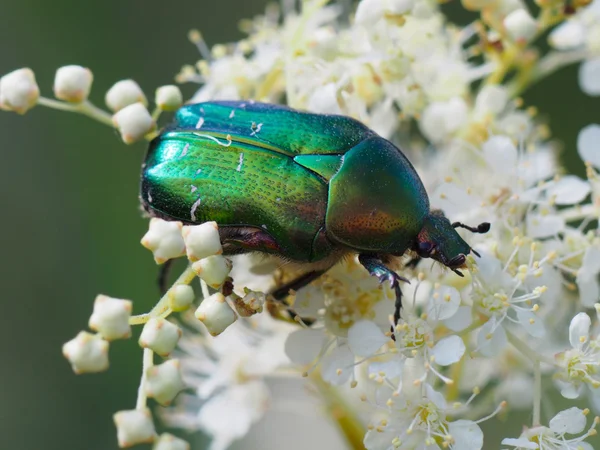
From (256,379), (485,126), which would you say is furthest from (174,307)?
(485,126)

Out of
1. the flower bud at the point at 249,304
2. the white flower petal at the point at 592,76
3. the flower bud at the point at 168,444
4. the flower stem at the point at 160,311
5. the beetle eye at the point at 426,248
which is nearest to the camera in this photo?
the flower bud at the point at 168,444

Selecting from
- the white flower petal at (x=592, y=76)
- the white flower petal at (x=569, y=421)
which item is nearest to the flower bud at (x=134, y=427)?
the white flower petal at (x=569, y=421)

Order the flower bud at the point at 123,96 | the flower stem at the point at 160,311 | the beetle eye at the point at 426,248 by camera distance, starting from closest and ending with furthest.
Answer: the flower stem at the point at 160,311, the beetle eye at the point at 426,248, the flower bud at the point at 123,96

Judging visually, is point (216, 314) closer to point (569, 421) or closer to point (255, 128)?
point (255, 128)

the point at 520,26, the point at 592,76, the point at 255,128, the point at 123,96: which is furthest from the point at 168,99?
the point at 592,76

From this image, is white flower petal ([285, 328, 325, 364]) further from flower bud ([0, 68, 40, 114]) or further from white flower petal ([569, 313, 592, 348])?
flower bud ([0, 68, 40, 114])

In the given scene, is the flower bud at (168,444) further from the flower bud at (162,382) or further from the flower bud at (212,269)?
the flower bud at (212,269)

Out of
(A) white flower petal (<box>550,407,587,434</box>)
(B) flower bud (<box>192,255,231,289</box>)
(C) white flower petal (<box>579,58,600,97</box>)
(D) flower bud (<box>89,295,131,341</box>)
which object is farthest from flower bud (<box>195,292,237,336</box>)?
(C) white flower petal (<box>579,58,600,97</box>)
